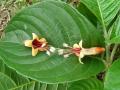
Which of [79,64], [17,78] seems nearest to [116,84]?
[79,64]

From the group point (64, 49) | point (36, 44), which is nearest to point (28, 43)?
point (36, 44)

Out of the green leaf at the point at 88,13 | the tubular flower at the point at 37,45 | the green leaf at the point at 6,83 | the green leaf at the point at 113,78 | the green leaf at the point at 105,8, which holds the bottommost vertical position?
the green leaf at the point at 113,78

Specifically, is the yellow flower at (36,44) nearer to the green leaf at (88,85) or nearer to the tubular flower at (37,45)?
the tubular flower at (37,45)

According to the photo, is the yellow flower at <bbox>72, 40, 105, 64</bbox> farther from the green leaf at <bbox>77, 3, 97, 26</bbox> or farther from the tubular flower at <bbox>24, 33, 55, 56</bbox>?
the green leaf at <bbox>77, 3, 97, 26</bbox>

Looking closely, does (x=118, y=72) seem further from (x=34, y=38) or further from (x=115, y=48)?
(x=34, y=38)

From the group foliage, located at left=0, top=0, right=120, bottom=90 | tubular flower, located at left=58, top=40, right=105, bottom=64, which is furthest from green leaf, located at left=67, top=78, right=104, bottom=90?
tubular flower, located at left=58, top=40, right=105, bottom=64

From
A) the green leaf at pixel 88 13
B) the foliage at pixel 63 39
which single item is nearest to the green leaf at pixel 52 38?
the foliage at pixel 63 39

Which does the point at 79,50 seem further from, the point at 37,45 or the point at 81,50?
the point at 37,45
